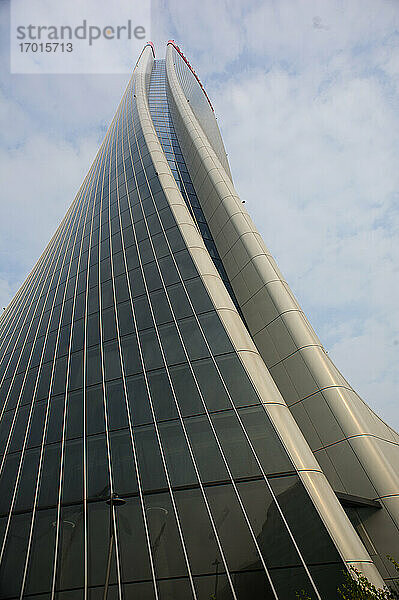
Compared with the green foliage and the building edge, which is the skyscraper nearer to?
the building edge

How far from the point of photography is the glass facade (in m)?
9.77

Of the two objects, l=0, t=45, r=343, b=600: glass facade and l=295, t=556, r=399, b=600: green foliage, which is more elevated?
l=0, t=45, r=343, b=600: glass facade

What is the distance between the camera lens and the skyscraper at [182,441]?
9.90m

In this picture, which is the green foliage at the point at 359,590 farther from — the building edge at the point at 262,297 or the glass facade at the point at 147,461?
the building edge at the point at 262,297

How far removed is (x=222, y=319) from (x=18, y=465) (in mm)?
10457

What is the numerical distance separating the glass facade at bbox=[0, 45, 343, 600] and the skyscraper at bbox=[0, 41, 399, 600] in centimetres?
5

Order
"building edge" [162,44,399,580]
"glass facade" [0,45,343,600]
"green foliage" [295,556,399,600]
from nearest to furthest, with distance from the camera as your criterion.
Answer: "green foliage" [295,556,399,600]
"glass facade" [0,45,343,600]
"building edge" [162,44,399,580]

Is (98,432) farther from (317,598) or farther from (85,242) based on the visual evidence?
(85,242)

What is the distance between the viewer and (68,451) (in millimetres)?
14234

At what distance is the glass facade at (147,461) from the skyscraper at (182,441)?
52mm

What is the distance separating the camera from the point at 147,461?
12.4 m

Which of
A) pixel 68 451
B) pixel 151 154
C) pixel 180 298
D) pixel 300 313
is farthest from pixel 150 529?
pixel 151 154

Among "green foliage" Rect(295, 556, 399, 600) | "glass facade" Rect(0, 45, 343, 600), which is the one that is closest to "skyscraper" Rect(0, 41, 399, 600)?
"glass facade" Rect(0, 45, 343, 600)

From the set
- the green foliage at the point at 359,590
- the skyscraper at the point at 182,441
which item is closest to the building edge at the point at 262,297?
the skyscraper at the point at 182,441
